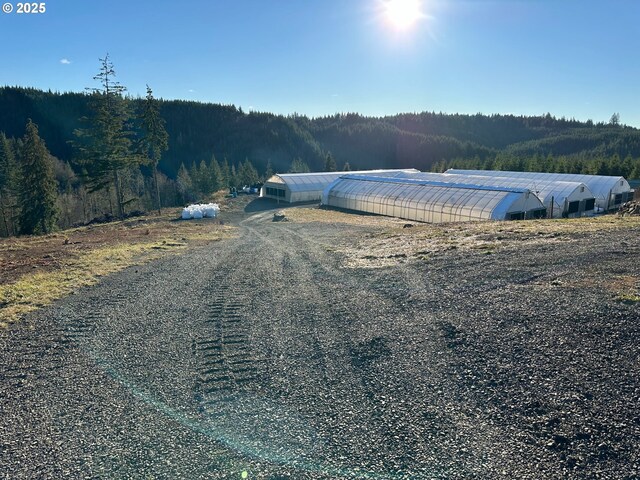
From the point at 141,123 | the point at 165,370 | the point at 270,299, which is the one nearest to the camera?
the point at 165,370

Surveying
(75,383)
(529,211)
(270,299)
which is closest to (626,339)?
(270,299)

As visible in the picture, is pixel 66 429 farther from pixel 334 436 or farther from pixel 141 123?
pixel 141 123

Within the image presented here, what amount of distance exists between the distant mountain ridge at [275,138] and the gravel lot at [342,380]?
13113cm

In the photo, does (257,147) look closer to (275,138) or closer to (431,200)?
(275,138)

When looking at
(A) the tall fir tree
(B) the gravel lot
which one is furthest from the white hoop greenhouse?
(A) the tall fir tree

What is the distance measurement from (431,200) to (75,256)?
30143 millimetres

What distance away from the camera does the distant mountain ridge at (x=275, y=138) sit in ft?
485

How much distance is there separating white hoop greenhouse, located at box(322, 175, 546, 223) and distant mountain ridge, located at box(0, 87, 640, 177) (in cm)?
9682

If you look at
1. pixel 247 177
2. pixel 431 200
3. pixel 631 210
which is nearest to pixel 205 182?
pixel 247 177

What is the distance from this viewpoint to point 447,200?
37.9m

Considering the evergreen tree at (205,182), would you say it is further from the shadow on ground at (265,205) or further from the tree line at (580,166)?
the tree line at (580,166)

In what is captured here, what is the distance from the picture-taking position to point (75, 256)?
22.2m

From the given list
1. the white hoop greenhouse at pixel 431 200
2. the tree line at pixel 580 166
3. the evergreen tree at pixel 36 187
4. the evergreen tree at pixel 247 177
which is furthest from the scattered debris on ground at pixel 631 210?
the evergreen tree at pixel 247 177

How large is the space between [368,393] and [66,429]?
6.02 m
